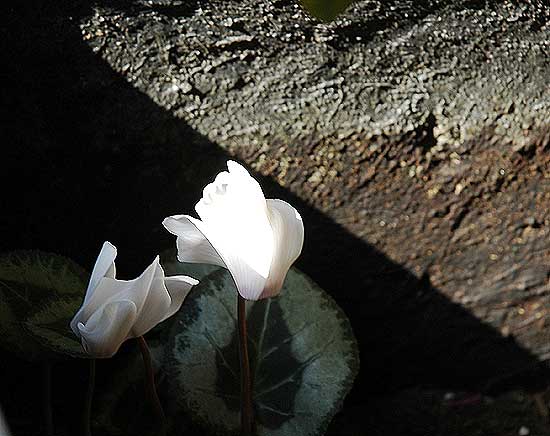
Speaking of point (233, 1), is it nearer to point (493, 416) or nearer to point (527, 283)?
point (527, 283)

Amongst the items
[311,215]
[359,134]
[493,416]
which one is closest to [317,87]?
[359,134]

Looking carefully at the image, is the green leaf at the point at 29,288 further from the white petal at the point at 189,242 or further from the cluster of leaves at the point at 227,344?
the white petal at the point at 189,242

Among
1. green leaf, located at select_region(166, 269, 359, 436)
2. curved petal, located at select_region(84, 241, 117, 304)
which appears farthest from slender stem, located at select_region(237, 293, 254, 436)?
curved petal, located at select_region(84, 241, 117, 304)

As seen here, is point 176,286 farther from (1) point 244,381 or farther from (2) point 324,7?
(2) point 324,7

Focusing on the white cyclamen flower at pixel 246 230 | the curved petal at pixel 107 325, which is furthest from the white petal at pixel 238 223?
the curved petal at pixel 107 325

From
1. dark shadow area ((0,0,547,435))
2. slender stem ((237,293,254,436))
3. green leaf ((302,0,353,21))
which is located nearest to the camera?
green leaf ((302,0,353,21))

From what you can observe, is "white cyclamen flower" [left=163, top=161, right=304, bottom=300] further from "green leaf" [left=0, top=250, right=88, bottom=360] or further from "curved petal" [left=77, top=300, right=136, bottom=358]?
"green leaf" [left=0, top=250, right=88, bottom=360]

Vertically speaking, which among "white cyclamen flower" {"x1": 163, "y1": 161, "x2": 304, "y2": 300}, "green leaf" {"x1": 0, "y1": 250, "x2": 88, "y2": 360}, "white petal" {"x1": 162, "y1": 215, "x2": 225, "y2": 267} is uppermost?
"white cyclamen flower" {"x1": 163, "y1": 161, "x2": 304, "y2": 300}
